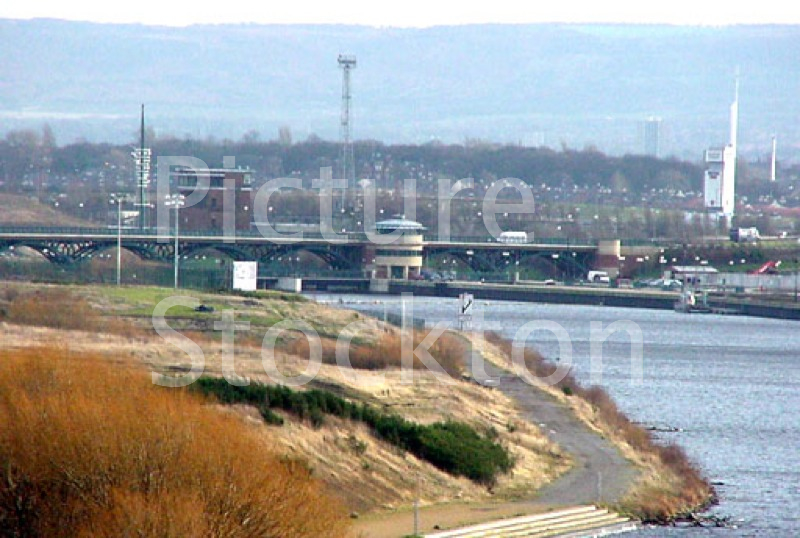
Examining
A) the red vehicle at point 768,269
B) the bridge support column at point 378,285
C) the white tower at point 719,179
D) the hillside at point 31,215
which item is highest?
the white tower at point 719,179

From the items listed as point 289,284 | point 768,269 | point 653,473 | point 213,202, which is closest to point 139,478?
point 653,473

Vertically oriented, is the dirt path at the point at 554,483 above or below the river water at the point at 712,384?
above

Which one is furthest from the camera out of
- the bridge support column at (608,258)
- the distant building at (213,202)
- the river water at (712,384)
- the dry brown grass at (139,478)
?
the bridge support column at (608,258)

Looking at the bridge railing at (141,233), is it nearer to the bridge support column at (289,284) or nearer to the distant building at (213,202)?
the distant building at (213,202)

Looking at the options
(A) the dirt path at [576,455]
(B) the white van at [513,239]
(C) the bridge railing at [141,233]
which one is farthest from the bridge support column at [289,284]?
(A) the dirt path at [576,455]

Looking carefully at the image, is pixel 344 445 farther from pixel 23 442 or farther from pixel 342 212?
pixel 342 212

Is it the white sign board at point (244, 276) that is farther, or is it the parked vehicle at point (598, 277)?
the parked vehicle at point (598, 277)

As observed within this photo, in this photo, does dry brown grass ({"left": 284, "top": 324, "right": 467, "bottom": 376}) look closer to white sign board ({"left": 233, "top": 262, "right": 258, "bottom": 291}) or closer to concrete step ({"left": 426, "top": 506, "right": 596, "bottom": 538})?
concrete step ({"left": 426, "top": 506, "right": 596, "bottom": 538})

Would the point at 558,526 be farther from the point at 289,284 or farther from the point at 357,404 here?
the point at 289,284

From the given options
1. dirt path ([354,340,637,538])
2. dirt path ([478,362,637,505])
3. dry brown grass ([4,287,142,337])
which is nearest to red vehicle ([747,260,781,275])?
dry brown grass ([4,287,142,337])
